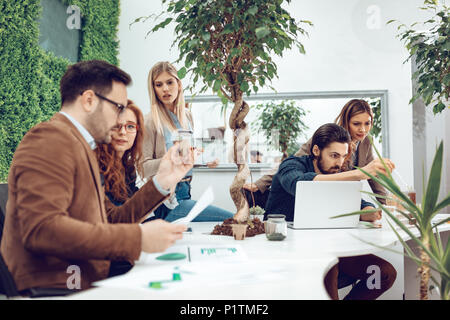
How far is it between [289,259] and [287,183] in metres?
0.84

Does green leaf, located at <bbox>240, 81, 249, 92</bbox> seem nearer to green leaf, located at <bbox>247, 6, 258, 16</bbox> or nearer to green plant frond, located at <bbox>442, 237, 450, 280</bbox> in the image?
green leaf, located at <bbox>247, 6, 258, 16</bbox>

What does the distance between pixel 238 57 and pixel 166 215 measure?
0.95m

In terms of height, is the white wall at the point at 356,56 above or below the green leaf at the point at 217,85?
above

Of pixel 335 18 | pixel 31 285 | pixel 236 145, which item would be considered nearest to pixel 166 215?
pixel 236 145

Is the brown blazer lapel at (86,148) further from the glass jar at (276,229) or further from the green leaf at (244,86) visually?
the green leaf at (244,86)

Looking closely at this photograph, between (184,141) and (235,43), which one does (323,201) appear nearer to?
(184,141)

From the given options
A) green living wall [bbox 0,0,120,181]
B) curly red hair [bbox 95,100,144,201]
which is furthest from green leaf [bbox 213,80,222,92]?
green living wall [bbox 0,0,120,181]

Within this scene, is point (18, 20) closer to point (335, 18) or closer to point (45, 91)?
point (45, 91)

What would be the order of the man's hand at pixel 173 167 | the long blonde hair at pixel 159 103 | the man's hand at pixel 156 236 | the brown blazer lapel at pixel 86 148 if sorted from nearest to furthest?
the man's hand at pixel 156 236
the brown blazer lapel at pixel 86 148
the man's hand at pixel 173 167
the long blonde hair at pixel 159 103

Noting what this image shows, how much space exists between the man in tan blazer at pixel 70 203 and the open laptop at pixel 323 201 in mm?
763

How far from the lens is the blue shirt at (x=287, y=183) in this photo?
2049 mm

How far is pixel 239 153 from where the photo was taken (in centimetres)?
183

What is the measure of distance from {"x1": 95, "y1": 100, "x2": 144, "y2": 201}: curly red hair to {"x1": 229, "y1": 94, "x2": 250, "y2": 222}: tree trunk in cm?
57

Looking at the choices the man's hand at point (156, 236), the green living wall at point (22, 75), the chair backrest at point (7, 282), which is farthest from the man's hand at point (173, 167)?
the green living wall at point (22, 75)
